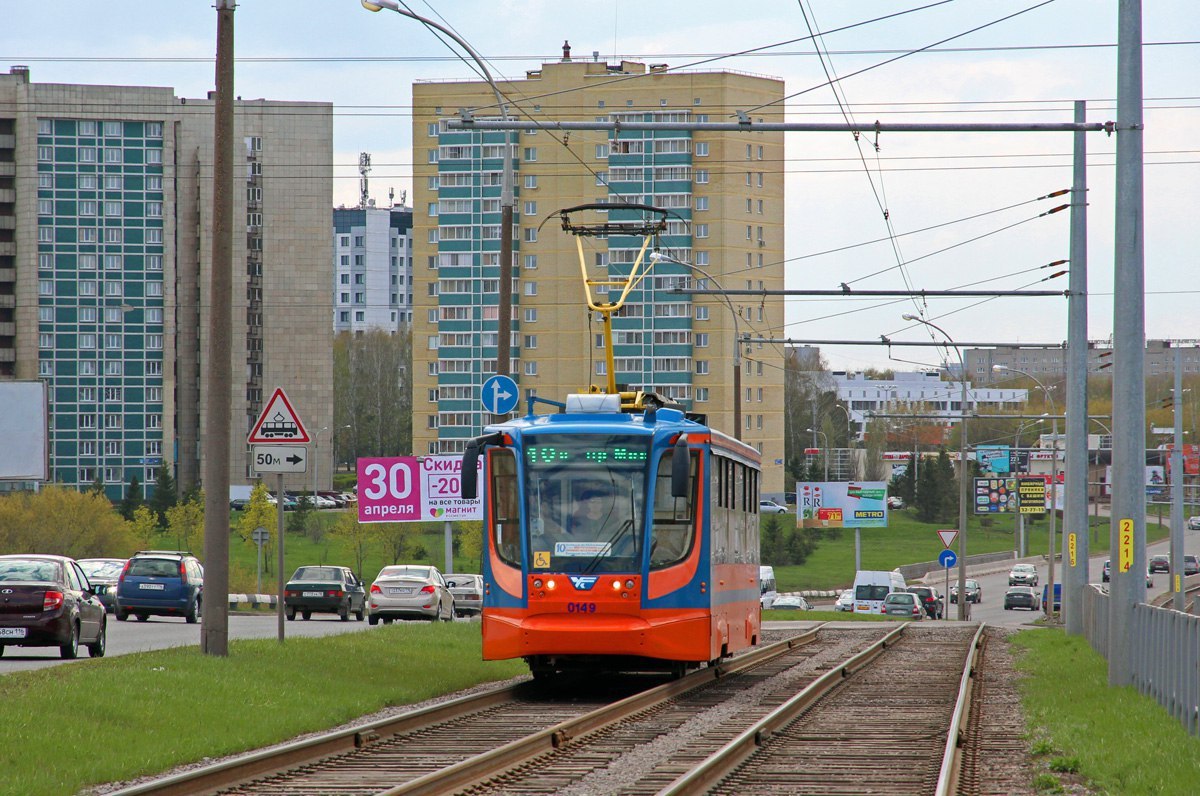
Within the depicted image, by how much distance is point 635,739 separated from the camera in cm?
1362

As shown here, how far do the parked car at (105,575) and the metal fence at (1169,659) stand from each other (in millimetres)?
31697

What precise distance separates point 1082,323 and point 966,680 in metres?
12.9

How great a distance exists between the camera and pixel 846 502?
3223 inches

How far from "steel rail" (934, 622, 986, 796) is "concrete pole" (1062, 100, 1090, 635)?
10.9 meters

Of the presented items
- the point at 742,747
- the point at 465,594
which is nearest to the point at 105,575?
the point at 465,594

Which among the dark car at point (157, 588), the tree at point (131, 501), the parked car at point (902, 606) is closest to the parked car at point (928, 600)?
the parked car at point (902, 606)

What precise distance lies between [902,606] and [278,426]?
131 ft

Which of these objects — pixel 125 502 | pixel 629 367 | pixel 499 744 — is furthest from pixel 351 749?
pixel 629 367

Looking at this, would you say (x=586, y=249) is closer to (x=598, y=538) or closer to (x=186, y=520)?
(x=186, y=520)

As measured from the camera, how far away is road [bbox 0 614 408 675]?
2234 centimetres

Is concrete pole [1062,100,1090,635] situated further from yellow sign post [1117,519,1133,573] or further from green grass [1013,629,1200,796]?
yellow sign post [1117,519,1133,573]

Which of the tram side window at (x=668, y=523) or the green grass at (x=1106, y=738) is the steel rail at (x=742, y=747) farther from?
the green grass at (x=1106, y=738)

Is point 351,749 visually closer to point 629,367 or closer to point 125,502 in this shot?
point 125,502

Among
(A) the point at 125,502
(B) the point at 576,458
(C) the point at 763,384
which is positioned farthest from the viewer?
(C) the point at 763,384
